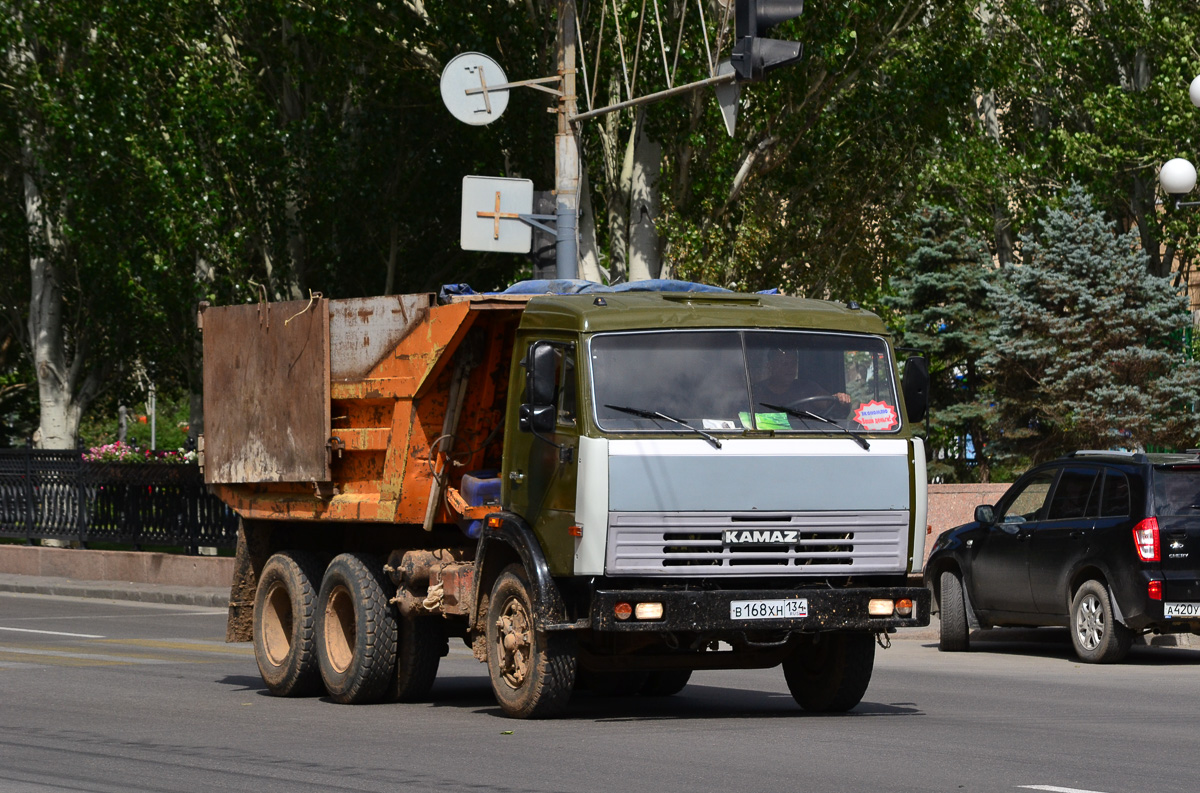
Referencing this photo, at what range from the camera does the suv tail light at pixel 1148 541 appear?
15219 mm

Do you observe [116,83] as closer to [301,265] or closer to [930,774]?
[301,265]

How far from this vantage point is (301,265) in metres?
31.9

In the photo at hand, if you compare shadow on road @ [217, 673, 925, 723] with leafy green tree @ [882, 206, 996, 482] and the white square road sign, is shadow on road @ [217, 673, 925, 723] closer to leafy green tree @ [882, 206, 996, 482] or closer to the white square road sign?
the white square road sign

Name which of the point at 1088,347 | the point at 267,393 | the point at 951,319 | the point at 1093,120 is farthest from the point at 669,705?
the point at 1093,120

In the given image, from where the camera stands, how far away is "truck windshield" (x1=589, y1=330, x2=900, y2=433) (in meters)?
10.5

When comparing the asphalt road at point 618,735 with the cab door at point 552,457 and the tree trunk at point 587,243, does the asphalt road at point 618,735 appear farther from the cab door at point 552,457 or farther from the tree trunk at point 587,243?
the tree trunk at point 587,243

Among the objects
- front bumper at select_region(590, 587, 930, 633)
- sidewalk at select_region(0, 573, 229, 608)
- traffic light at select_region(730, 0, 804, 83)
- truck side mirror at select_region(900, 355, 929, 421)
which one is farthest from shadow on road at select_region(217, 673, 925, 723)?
sidewalk at select_region(0, 573, 229, 608)

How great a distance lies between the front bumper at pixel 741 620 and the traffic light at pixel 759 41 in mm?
5259

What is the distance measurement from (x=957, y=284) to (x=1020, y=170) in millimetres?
7026

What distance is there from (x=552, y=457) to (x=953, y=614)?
7.74 m

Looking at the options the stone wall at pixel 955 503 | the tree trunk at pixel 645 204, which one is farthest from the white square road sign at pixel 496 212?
the tree trunk at pixel 645 204

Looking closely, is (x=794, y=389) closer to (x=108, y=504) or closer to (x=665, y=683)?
(x=665, y=683)

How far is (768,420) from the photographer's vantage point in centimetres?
1066

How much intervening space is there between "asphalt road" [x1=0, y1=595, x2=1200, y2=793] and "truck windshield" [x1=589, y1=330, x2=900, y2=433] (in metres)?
1.71
